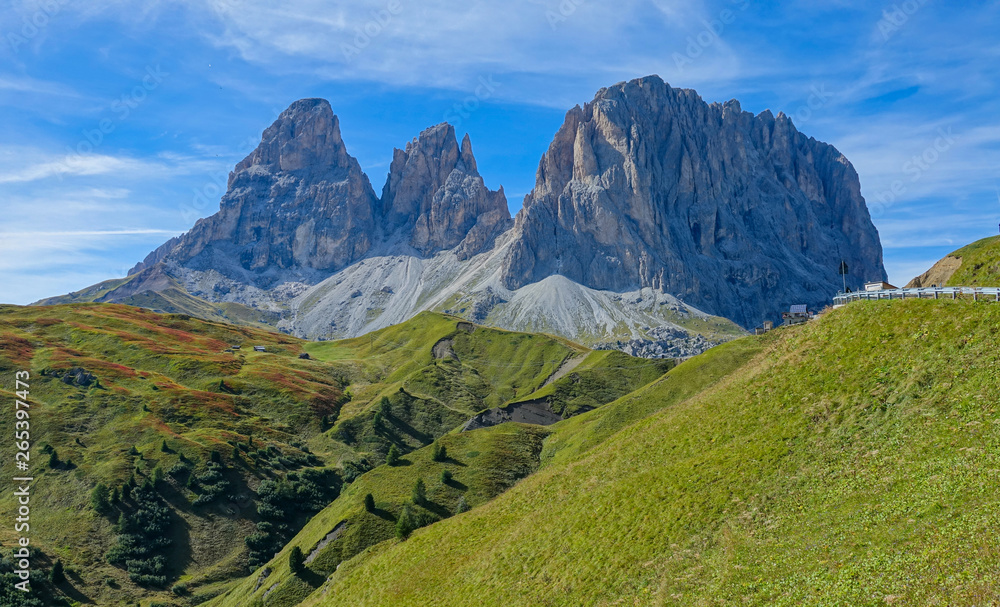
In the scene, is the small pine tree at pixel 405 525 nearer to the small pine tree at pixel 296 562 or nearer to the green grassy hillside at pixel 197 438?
the green grassy hillside at pixel 197 438

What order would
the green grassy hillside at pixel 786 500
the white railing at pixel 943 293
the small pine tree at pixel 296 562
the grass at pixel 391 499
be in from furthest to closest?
the grass at pixel 391 499
the small pine tree at pixel 296 562
the white railing at pixel 943 293
the green grassy hillside at pixel 786 500

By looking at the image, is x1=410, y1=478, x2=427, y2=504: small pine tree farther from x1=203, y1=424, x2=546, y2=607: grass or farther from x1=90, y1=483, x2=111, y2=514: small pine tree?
x1=90, y1=483, x2=111, y2=514: small pine tree

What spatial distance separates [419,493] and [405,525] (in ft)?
38.2

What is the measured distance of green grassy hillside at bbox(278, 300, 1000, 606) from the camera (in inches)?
1033

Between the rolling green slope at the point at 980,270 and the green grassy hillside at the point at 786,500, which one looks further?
the rolling green slope at the point at 980,270

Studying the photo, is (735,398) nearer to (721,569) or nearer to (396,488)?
(721,569)

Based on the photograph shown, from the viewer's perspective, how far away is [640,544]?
119 ft

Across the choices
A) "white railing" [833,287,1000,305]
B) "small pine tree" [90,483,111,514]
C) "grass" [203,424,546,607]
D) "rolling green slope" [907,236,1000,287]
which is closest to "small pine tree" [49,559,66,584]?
"small pine tree" [90,483,111,514]

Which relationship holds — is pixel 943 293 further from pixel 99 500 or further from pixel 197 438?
pixel 197 438

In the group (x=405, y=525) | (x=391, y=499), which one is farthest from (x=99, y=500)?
(x=405, y=525)

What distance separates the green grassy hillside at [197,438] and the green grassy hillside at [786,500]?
95.7 ft

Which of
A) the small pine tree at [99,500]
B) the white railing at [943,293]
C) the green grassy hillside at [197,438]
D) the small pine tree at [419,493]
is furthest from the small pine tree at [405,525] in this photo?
the small pine tree at [99,500]

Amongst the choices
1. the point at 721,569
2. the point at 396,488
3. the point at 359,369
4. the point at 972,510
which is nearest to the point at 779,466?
the point at 721,569

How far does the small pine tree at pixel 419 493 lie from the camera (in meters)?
74.6
